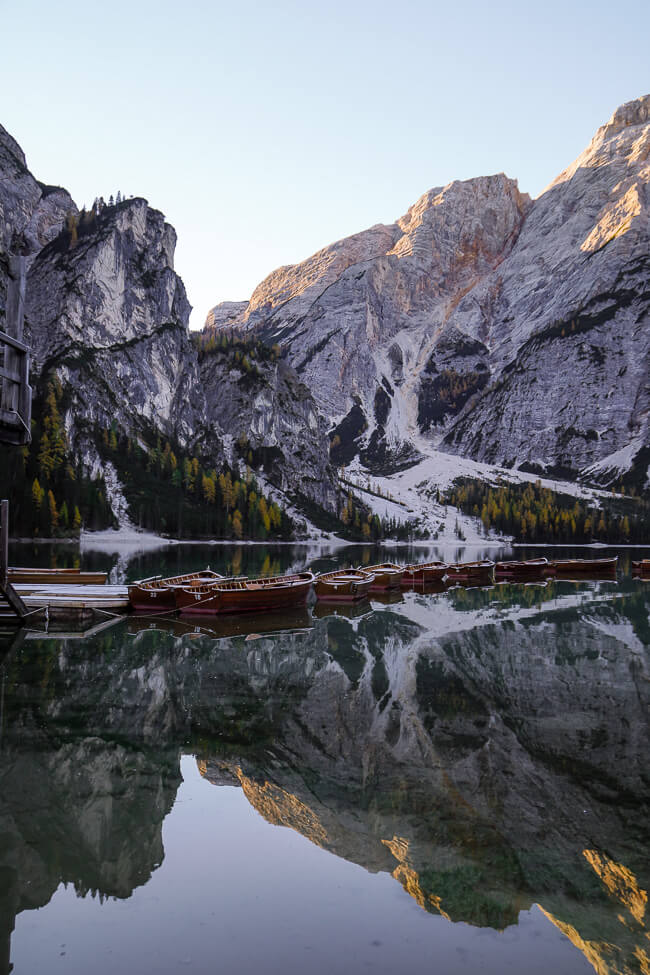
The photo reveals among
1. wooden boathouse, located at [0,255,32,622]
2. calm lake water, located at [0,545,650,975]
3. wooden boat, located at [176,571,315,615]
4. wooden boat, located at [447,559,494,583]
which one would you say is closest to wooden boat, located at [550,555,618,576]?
wooden boat, located at [447,559,494,583]

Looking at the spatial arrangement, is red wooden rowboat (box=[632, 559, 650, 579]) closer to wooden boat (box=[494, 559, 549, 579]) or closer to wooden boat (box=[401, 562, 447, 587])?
wooden boat (box=[494, 559, 549, 579])

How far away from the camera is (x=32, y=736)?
53.3 feet

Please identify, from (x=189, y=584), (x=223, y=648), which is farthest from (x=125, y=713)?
(x=189, y=584)

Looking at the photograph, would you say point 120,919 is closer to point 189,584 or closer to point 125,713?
point 125,713

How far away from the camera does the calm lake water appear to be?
8375 millimetres

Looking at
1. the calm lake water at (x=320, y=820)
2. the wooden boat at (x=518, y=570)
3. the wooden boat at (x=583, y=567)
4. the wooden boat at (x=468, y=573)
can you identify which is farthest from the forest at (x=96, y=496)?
the calm lake water at (x=320, y=820)

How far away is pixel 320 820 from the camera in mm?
12102

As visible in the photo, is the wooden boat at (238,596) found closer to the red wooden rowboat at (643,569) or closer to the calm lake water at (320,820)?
the calm lake water at (320,820)

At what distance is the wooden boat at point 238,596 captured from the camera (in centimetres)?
4206

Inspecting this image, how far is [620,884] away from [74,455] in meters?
188

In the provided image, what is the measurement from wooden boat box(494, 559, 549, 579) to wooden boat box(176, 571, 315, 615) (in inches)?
1824

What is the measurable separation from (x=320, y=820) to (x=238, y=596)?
3106 centimetres

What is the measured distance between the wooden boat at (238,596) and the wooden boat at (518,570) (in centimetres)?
4634

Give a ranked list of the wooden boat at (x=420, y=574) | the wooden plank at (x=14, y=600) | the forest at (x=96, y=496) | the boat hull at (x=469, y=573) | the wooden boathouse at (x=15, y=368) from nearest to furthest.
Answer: the wooden boathouse at (x=15, y=368), the wooden plank at (x=14, y=600), the wooden boat at (x=420, y=574), the boat hull at (x=469, y=573), the forest at (x=96, y=496)
